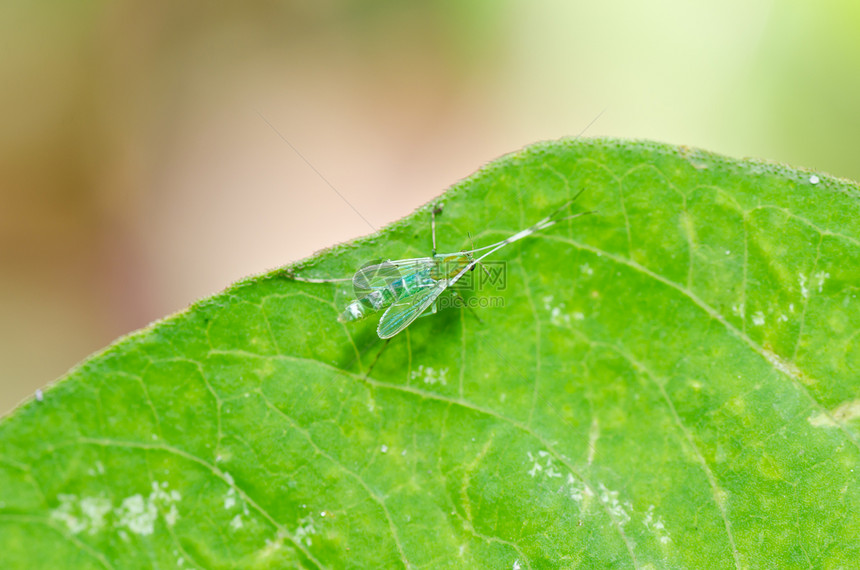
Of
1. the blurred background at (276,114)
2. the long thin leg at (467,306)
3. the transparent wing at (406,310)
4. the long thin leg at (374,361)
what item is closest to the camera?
the long thin leg at (374,361)

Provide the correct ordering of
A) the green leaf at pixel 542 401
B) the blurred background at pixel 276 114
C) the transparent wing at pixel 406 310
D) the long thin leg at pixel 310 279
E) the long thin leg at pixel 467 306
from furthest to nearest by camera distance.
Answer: the blurred background at pixel 276 114, the transparent wing at pixel 406 310, the long thin leg at pixel 467 306, the long thin leg at pixel 310 279, the green leaf at pixel 542 401

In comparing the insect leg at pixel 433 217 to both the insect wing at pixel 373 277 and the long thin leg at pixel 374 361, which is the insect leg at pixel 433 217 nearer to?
the insect wing at pixel 373 277

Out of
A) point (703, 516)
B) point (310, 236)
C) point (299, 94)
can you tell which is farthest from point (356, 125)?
point (703, 516)

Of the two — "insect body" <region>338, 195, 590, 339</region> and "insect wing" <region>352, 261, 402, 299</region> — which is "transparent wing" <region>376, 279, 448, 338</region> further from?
"insect wing" <region>352, 261, 402, 299</region>

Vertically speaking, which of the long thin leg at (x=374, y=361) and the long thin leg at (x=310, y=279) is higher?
the long thin leg at (x=310, y=279)

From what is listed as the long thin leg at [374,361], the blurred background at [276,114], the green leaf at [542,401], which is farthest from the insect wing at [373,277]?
the blurred background at [276,114]

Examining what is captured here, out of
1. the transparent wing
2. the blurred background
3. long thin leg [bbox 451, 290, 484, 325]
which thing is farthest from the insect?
the blurred background

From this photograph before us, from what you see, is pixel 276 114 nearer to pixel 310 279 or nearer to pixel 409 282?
pixel 409 282

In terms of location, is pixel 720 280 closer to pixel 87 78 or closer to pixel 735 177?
pixel 735 177
